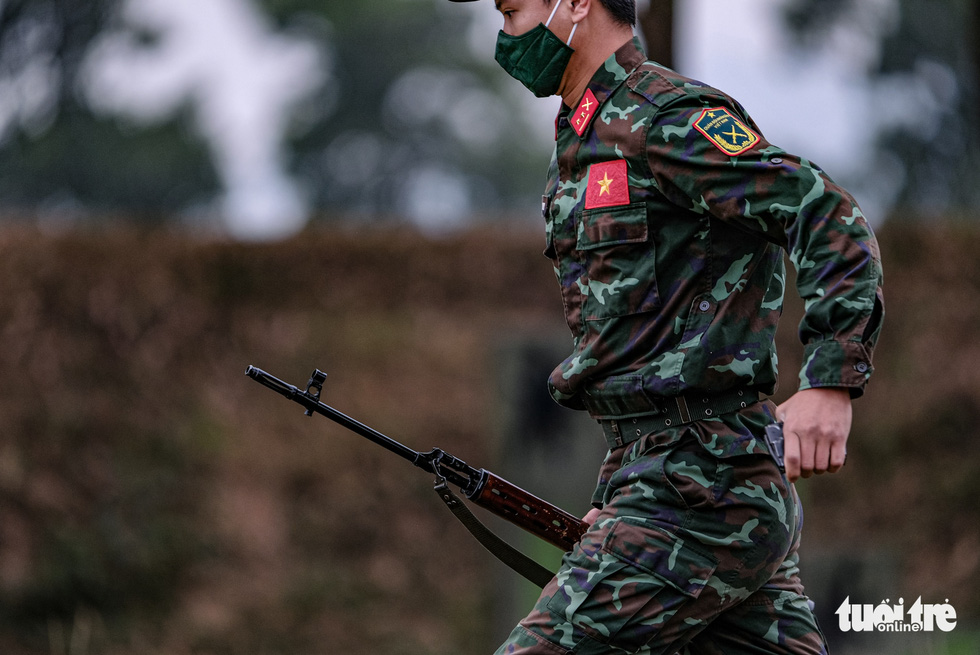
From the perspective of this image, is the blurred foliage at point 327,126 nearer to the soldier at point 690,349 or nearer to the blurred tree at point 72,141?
the blurred tree at point 72,141

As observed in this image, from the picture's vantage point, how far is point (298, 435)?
Answer: 24.4 feet

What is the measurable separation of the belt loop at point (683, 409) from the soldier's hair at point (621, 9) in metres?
0.91

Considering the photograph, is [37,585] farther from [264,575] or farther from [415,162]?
[415,162]

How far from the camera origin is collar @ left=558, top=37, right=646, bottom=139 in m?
2.56

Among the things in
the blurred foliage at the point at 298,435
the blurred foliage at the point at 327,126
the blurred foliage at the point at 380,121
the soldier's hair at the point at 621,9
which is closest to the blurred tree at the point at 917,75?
the blurred foliage at the point at 380,121

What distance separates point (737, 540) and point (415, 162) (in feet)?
69.5

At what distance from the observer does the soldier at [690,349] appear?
7.22 ft

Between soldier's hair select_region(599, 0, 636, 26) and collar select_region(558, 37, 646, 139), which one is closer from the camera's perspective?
collar select_region(558, 37, 646, 139)

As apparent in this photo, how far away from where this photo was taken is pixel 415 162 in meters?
23.1

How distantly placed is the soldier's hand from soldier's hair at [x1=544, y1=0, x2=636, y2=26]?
1.02 meters

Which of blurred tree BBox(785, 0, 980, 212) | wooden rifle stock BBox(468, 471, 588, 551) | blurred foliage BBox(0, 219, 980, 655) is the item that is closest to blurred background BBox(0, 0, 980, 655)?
blurred foliage BBox(0, 219, 980, 655)

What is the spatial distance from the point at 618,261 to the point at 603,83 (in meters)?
0.42

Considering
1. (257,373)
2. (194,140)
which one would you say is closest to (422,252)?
(257,373)

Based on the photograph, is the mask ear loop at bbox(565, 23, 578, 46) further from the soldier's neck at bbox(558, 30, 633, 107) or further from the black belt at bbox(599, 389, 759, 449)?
the black belt at bbox(599, 389, 759, 449)
